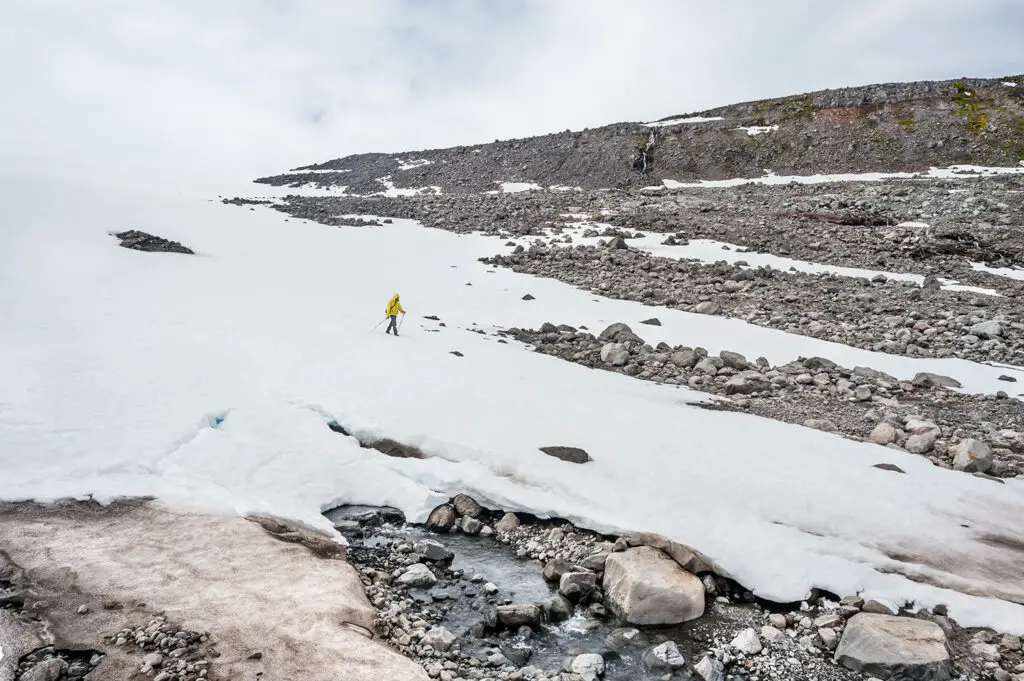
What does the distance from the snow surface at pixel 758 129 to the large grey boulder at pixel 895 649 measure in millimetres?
62554

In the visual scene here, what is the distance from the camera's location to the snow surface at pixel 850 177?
44344 mm

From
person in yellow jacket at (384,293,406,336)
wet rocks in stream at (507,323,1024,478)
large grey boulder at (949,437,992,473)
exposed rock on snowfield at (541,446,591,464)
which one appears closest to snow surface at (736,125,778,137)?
wet rocks in stream at (507,323,1024,478)

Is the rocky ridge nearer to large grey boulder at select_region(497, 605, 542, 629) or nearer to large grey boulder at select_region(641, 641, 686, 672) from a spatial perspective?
large grey boulder at select_region(497, 605, 542, 629)

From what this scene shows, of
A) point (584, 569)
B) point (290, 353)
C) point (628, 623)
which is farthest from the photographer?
point (290, 353)

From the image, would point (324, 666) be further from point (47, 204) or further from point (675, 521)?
point (47, 204)

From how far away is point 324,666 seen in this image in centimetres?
569

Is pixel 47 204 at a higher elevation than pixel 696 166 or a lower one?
lower

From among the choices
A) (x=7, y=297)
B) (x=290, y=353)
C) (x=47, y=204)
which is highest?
(x=47, y=204)

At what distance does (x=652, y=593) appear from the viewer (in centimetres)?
725

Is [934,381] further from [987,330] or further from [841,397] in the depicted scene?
[987,330]

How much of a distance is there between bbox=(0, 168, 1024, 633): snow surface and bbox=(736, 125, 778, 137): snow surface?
48409mm

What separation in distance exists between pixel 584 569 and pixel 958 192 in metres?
39.7

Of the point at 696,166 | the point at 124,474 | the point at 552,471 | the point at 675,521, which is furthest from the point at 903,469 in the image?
the point at 696,166

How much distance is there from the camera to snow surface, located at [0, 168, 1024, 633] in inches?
335
